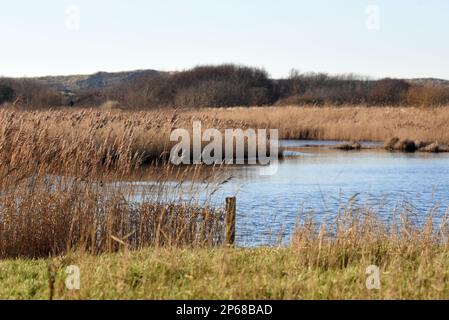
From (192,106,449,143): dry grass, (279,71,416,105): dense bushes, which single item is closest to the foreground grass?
(192,106,449,143): dry grass

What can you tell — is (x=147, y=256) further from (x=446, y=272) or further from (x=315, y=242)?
(x=446, y=272)

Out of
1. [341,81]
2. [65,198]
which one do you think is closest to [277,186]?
[65,198]

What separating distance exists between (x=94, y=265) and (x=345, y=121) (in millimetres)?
26787

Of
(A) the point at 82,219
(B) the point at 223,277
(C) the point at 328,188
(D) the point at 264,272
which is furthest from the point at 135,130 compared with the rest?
(B) the point at 223,277

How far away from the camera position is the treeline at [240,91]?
154 feet

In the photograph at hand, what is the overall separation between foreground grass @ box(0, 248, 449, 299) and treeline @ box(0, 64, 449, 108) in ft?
112

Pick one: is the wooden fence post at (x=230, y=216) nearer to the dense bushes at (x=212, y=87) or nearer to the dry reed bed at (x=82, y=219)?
the dry reed bed at (x=82, y=219)

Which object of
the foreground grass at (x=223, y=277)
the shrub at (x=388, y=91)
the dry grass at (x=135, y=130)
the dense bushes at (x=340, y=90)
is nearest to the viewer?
the foreground grass at (x=223, y=277)

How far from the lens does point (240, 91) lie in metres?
61.4

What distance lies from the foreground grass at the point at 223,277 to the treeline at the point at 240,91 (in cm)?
3411

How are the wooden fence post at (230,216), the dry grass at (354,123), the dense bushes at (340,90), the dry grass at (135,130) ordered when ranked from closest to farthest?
the wooden fence post at (230,216) → the dry grass at (135,130) → the dry grass at (354,123) → the dense bushes at (340,90)

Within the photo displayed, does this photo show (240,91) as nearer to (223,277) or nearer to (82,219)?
(82,219)

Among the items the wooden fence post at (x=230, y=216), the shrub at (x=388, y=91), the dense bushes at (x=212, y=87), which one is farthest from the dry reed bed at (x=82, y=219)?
the shrub at (x=388, y=91)

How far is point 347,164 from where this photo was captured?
20578 millimetres
